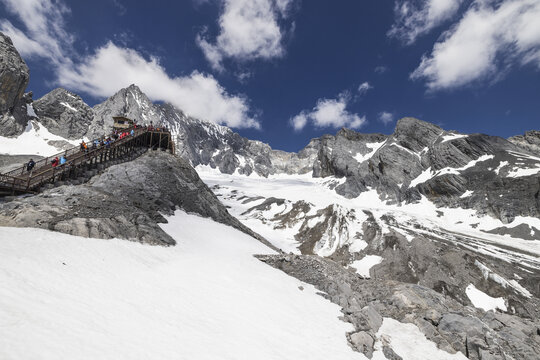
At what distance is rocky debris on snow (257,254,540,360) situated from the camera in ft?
40.4

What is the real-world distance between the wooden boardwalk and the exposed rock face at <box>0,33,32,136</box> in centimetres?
12164

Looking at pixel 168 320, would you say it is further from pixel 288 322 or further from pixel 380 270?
pixel 380 270

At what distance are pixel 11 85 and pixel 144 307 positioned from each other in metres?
157

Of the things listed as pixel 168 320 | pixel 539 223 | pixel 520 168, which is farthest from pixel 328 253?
pixel 520 168

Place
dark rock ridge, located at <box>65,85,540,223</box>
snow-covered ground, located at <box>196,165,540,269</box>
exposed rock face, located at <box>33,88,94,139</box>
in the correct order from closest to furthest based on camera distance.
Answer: snow-covered ground, located at <box>196,165,540,269</box>
dark rock ridge, located at <box>65,85,540,223</box>
exposed rock face, located at <box>33,88,94,139</box>

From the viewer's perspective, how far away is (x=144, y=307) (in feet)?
31.0

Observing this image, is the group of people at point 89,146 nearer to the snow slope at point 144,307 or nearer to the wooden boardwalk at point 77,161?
the wooden boardwalk at point 77,161

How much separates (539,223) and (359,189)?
79.8m

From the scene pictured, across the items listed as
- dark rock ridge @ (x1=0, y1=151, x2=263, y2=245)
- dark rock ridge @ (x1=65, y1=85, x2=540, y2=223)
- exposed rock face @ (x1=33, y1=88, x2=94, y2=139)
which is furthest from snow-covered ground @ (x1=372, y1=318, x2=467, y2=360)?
exposed rock face @ (x1=33, y1=88, x2=94, y2=139)

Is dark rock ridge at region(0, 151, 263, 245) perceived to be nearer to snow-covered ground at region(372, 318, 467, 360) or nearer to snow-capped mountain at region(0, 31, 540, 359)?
snow-capped mountain at region(0, 31, 540, 359)

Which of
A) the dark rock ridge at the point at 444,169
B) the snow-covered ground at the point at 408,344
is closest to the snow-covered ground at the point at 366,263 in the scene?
the snow-covered ground at the point at 408,344

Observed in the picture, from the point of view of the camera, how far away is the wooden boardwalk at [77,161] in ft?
62.3

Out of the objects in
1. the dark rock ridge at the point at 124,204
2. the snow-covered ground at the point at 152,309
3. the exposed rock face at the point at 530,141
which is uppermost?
the exposed rock face at the point at 530,141

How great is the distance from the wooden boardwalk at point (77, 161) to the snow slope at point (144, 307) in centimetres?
837
